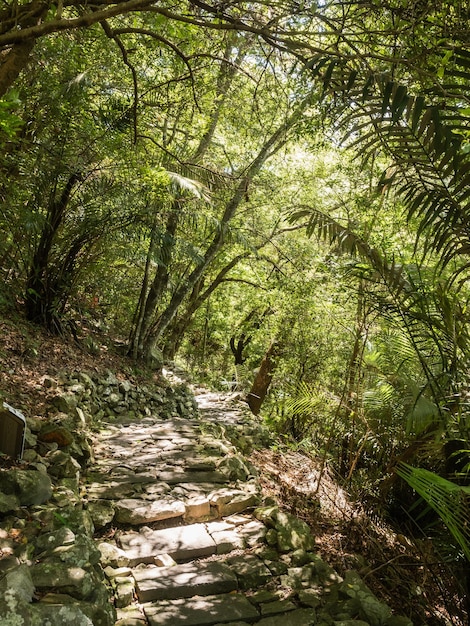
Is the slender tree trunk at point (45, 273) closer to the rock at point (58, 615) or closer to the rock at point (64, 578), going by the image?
the rock at point (64, 578)

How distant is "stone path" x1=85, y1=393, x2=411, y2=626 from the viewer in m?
2.98

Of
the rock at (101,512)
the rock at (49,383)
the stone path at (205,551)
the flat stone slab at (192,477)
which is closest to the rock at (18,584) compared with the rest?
the stone path at (205,551)

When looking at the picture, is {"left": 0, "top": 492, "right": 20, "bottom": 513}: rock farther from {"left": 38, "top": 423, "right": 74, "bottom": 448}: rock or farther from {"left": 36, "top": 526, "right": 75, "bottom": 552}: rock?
{"left": 38, "top": 423, "right": 74, "bottom": 448}: rock

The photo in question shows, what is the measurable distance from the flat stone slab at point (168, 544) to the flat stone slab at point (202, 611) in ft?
1.70

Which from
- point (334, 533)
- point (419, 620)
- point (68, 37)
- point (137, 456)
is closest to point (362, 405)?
point (334, 533)

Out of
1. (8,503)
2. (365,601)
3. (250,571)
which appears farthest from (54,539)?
(365,601)

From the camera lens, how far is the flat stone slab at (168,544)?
3.51 meters

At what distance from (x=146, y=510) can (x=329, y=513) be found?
1771mm

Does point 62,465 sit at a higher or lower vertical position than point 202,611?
higher

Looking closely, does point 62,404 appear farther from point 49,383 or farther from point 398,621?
point 398,621

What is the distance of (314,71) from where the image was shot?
276 cm

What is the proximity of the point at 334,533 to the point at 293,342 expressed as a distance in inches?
266

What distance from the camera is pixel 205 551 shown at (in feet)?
12.0

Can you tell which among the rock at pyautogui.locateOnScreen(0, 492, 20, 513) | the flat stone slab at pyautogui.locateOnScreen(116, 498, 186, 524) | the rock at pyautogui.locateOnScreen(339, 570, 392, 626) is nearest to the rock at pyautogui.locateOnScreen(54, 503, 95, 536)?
the rock at pyautogui.locateOnScreen(0, 492, 20, 513)
